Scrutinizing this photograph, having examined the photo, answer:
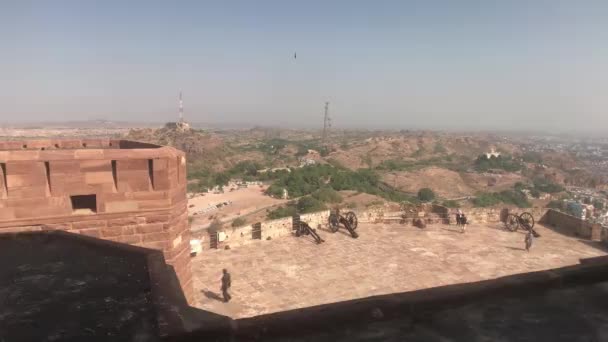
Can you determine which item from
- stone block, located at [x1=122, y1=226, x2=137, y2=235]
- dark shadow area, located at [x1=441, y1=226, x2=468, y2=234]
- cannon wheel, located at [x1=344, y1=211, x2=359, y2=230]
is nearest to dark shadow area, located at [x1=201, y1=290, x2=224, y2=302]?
stone block, located at [x1=122, y1=226, x2=137, y2=235]

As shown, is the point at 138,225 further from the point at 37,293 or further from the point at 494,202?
the point at 494,202

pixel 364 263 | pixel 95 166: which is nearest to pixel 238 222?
pixel 364 263

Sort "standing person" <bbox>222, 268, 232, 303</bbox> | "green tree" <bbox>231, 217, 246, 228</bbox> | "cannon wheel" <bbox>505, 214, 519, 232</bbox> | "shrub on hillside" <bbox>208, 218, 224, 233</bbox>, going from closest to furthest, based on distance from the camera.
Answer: "standing person" <bbox>222, 268, 232, 303</bbox> < "cannon wheel" <bbox>505, 214, 519, 232</bbox> < "shrub on hillside" <bbox>208, 218, 224, 233</bbox> < "green tree" <bbox>231, 217, 246, 228</bbox>

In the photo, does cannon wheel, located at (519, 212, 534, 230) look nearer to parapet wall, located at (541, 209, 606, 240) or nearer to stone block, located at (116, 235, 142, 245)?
parapet wall, located at (541, 209, 606, 240)

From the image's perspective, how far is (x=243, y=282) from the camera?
1080 cm

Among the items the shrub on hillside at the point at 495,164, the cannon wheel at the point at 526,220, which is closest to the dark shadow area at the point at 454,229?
the cannon wheel at the point at 526,220

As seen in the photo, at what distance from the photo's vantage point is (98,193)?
5.61 m

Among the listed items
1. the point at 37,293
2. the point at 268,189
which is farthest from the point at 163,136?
the point at 37,293

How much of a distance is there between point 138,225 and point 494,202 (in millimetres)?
46779

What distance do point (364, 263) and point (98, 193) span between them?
27.9 ft

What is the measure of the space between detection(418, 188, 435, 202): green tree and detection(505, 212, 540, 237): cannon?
3259 cm

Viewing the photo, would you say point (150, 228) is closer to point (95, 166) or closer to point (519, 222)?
point (95, 166)

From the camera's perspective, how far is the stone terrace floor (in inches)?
399

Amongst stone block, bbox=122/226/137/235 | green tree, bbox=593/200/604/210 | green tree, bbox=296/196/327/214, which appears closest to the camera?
stone block, bbox=122/226/137/235
